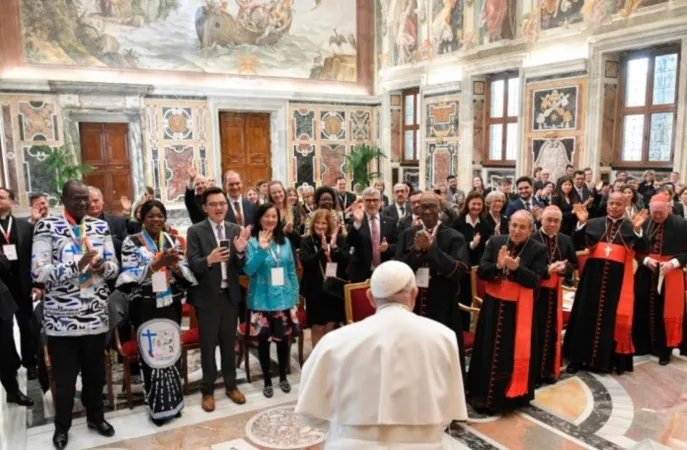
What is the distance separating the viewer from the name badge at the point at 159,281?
3.78 meters

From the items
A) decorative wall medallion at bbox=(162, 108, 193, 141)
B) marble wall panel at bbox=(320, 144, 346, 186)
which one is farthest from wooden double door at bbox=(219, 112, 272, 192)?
marble wall panel at bbox=(320, 144, 346, 186)

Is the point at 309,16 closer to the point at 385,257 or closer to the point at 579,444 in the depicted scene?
the point at 385,257

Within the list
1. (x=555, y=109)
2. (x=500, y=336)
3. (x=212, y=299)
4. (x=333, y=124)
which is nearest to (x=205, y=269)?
(x=212, y=299)

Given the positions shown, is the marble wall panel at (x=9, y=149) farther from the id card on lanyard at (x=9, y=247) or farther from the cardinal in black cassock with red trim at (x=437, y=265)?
the cardinal in black cassock with red trim at (x=437, y=265)

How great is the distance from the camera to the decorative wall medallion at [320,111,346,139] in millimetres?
15031

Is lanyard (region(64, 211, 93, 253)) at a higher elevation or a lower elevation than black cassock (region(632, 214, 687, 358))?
higher

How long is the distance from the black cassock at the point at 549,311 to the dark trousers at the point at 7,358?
4.16 metres

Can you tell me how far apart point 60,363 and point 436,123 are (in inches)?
451

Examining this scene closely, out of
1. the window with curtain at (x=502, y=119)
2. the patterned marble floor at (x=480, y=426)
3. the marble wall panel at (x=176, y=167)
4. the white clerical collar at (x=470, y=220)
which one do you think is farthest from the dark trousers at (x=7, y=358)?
the window with curtain at (x=502, y=119)

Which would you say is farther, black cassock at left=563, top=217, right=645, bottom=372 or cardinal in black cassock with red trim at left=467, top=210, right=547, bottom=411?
black cassock at left=563, top=217, right=645, bottom=372

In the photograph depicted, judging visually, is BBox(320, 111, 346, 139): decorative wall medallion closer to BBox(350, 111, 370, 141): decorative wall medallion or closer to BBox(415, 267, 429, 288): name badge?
BBox(350, 111, 370, 141): decorative wall medallion

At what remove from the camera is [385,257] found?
525cm

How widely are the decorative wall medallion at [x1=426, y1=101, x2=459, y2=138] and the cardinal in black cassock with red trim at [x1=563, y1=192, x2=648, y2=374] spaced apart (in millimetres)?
8543

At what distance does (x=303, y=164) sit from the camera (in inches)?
587
